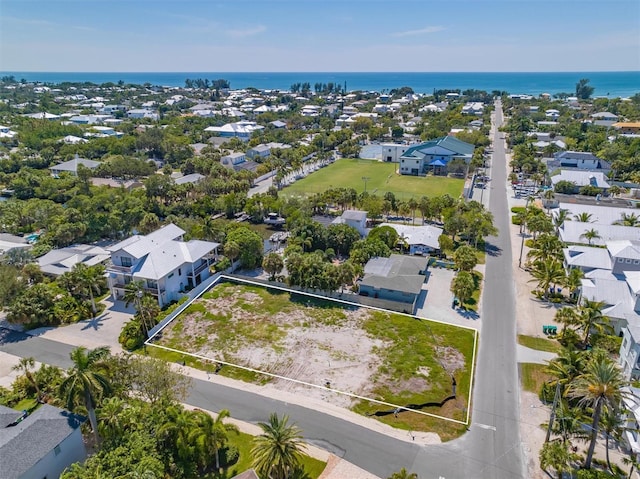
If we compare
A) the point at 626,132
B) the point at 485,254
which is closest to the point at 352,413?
the point at 485,254

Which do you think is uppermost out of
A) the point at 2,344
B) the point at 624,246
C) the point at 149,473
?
the point at 624,246

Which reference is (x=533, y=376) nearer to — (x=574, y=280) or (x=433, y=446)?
(x=433, y=446)

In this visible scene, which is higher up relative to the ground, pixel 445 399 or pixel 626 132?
pixel 626 132

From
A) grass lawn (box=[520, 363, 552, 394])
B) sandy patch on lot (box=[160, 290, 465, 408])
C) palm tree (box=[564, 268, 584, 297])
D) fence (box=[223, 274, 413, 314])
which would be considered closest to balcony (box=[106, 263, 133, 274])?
sandy patch on lot (box=[160, 290, 465, 408])

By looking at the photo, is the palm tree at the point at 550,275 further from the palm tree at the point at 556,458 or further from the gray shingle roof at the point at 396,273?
the palm tree at the point at 556,458

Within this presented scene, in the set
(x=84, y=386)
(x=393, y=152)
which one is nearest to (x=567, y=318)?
(x=84, y=386)

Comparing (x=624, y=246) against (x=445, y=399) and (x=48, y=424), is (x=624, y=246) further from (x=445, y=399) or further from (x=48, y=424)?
(x=48, y=424)

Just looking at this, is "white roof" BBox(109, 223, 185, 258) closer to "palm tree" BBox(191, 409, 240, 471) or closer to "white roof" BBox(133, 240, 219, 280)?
"white roof" BBox(133, 240, 219, 280)
